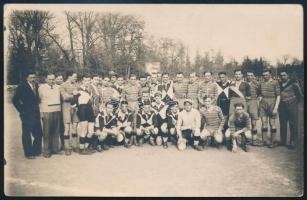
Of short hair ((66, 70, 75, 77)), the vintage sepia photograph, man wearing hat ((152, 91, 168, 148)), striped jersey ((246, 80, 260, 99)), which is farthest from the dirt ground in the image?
short hair ((66, 70, 75, 77))

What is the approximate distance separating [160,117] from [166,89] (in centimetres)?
25

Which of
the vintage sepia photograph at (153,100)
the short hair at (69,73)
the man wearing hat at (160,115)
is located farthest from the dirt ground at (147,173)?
the short hair at (69,73)

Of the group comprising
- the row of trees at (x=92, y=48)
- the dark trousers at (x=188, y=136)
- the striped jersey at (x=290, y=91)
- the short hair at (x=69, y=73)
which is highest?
the row of trees at (x=92, y=48)

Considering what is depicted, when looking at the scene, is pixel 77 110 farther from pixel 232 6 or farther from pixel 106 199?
pixel 232 6

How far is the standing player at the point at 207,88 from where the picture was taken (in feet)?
10.2

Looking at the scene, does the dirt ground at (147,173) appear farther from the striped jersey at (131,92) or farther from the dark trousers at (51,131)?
the striped jersey at (131,92)

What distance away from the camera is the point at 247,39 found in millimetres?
3072

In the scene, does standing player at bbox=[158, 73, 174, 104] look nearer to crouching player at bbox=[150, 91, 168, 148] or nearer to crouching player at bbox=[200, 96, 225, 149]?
crouching player at bbox=[150, 91, 168, 148]

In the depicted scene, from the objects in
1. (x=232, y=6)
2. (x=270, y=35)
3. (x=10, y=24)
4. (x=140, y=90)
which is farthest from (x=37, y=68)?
(x=270, y=35)

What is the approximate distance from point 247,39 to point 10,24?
6.63 ft

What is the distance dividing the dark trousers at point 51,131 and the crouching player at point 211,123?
1.24 m

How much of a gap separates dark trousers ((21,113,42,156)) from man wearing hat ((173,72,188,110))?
3.92ft

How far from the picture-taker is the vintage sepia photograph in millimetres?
3031

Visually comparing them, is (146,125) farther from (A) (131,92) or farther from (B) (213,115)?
(B) (213,115)
